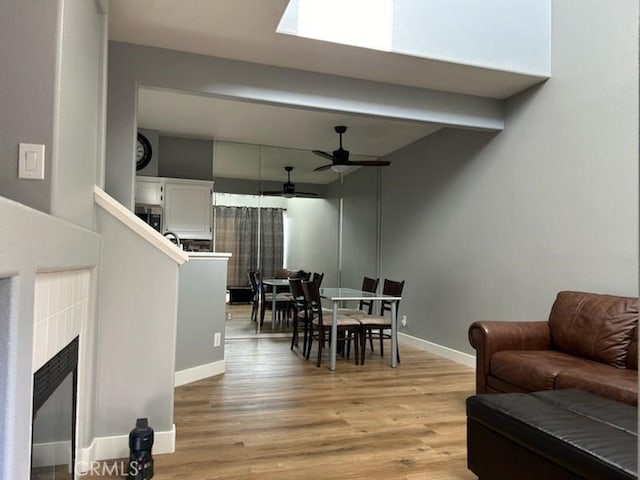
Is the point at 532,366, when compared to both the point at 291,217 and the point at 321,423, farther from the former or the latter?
the point at 291,217

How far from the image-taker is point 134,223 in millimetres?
2396

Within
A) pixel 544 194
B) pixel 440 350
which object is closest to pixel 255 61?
pixel 544 194

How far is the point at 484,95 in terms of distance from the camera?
13.5 ft

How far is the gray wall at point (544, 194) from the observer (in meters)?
3.15

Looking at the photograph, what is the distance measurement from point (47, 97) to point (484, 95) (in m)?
3.78

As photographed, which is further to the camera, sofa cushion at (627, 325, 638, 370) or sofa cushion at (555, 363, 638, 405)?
sofa cushion at (627, 325, 638, 370)

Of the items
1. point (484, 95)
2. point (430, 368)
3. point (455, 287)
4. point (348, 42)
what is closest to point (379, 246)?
point (455, 287)

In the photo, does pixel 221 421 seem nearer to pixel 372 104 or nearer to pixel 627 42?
pixel 372 104

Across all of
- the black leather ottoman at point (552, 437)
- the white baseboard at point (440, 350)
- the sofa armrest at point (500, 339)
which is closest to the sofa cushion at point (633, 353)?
the sofa armrest at point (500, 339)

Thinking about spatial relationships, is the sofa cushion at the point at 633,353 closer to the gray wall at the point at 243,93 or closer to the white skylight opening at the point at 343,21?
the gray wall at the point at 243,93

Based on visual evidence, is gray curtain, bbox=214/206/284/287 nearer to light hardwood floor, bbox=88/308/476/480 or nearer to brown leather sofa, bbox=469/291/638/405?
light hardwood floor, bbox=88/308/476/480

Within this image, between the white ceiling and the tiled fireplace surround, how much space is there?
1.77 meters

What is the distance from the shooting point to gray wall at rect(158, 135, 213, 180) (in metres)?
5.83

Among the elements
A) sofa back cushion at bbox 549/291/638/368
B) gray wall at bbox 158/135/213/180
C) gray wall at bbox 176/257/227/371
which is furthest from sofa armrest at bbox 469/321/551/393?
gray wall at bbox 158/135/213/180
